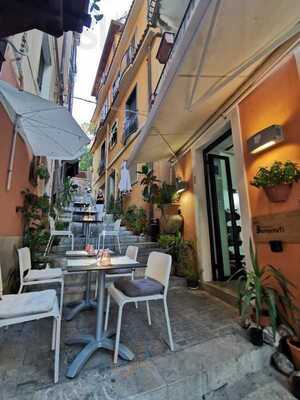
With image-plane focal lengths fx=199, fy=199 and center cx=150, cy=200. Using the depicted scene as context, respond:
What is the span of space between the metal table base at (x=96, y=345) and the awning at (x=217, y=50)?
243cm

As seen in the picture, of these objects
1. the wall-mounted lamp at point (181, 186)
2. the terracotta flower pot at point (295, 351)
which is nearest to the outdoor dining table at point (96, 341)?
the terracotta flower pot at point (295, 351)

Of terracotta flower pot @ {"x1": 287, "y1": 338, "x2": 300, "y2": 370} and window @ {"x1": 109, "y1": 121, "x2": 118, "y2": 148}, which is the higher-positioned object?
window @ {"x1": 109, "y1": 121, "x2": 118, "y2": 148}

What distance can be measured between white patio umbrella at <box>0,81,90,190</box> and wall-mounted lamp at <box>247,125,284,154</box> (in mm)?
2429

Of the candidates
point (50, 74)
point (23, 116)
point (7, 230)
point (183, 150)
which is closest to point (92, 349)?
point (7, 230)

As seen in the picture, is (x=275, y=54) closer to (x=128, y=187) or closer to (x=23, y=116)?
(x=23, y=116)

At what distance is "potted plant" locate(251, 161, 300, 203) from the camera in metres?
1.98

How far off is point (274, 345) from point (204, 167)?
2.95 m

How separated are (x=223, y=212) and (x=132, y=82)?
6.88 m

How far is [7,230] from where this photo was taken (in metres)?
2.89

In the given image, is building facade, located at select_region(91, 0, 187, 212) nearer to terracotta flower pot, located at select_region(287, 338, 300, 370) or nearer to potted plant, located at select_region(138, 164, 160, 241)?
potted plant, located at select_region(138, 164, 160, 241)

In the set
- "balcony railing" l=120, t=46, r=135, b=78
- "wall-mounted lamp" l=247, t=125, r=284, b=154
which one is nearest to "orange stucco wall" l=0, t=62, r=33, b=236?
"wall-mounted lamp" l=247, t=125, r=284, b=154

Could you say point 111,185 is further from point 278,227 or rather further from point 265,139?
point 278,227

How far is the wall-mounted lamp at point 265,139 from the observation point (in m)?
2.15

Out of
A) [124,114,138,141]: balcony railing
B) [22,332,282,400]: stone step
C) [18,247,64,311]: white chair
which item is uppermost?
[124,114,138,141]: balcony railing
